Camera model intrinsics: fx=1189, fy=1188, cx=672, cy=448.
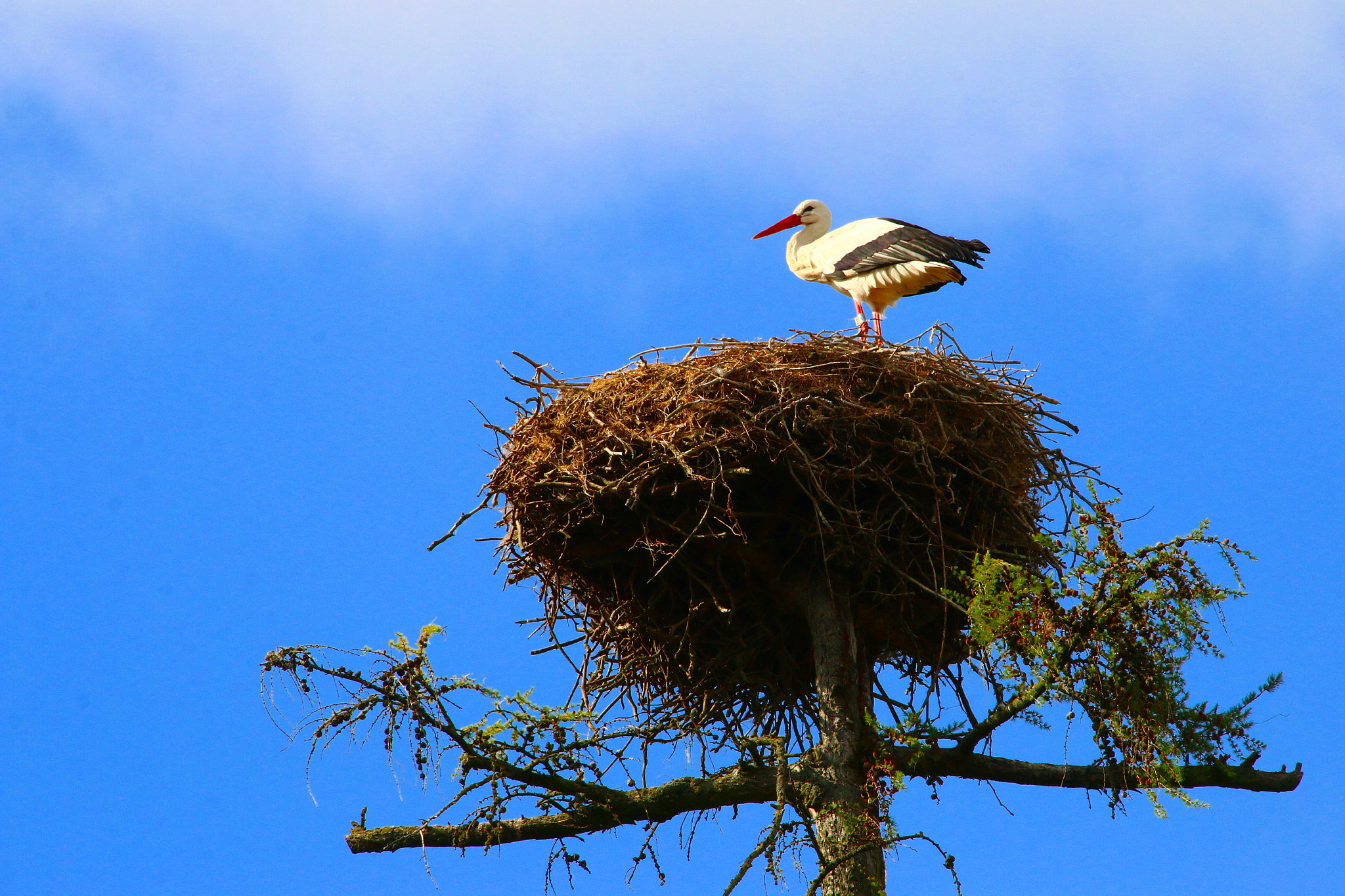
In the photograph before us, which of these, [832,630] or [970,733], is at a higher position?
[832,630]

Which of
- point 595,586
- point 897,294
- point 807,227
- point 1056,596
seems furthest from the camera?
point 807,227

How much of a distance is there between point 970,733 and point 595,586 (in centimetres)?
215

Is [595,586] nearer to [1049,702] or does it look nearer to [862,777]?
[862,777]

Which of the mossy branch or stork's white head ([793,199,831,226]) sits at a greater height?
stork's white head ([793,199,831,226])

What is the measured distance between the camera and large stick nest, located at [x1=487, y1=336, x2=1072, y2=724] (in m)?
5.56

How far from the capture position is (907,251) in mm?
8492

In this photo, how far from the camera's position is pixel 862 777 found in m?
5.45

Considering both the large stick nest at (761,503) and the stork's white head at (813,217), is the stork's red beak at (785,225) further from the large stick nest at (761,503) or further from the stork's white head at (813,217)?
the large stick nest at (761,503)

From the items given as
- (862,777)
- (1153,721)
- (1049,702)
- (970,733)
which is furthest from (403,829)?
(1153,721)

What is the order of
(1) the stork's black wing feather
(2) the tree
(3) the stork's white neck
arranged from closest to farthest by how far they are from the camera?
1. (2) the tree
2. (1) the stork's black wing feather
3. (3) the stork's white neck

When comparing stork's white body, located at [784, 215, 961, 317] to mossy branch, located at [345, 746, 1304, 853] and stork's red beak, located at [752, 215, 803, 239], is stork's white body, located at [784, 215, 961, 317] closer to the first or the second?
stork's red beak, located at [752, 215, 803, 239]

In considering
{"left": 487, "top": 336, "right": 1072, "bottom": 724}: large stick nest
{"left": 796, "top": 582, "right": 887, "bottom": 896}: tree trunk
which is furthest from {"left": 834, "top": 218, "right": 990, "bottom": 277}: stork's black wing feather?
{"left": 796, "top": 582, "right": 887, "bottom": 896}: tree trunk

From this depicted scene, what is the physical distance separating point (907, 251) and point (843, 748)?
13.8 feet

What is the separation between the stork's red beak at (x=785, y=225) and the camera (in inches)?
396
